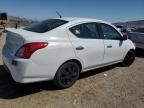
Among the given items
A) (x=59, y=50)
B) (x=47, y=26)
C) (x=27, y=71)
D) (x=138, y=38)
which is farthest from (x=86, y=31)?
(x=138, y=38)

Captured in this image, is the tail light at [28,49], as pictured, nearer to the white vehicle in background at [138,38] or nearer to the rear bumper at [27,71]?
the rear bumper at [27,71]

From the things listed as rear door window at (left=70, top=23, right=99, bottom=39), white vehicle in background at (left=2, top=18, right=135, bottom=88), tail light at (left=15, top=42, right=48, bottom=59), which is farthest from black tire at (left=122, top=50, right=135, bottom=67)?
tail light at (left=15, top=42, right=48, bottom=59)

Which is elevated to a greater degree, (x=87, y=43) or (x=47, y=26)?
(x=47, y=26)

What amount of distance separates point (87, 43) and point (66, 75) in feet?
3.04

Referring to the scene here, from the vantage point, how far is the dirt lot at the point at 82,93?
4.22 meters

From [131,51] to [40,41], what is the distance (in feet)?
12.4

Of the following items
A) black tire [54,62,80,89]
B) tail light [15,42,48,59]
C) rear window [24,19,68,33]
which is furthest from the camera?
rear window [24,19,68,33]

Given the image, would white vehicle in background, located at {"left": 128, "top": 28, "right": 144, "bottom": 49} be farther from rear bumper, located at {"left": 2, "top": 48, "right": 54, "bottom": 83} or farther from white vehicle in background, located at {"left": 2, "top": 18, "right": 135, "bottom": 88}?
rear bumper, located at {"left": 2, "top": 48, "right": 54, "bottom": 83}

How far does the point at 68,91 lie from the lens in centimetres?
482

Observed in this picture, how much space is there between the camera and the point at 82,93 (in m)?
4.73

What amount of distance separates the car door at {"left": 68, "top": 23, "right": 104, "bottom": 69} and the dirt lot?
1.88 feet

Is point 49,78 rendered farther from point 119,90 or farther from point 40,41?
point 119,90

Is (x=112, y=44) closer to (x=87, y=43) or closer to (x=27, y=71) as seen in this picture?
(x=87, y=43)

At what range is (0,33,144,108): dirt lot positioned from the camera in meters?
4.22
